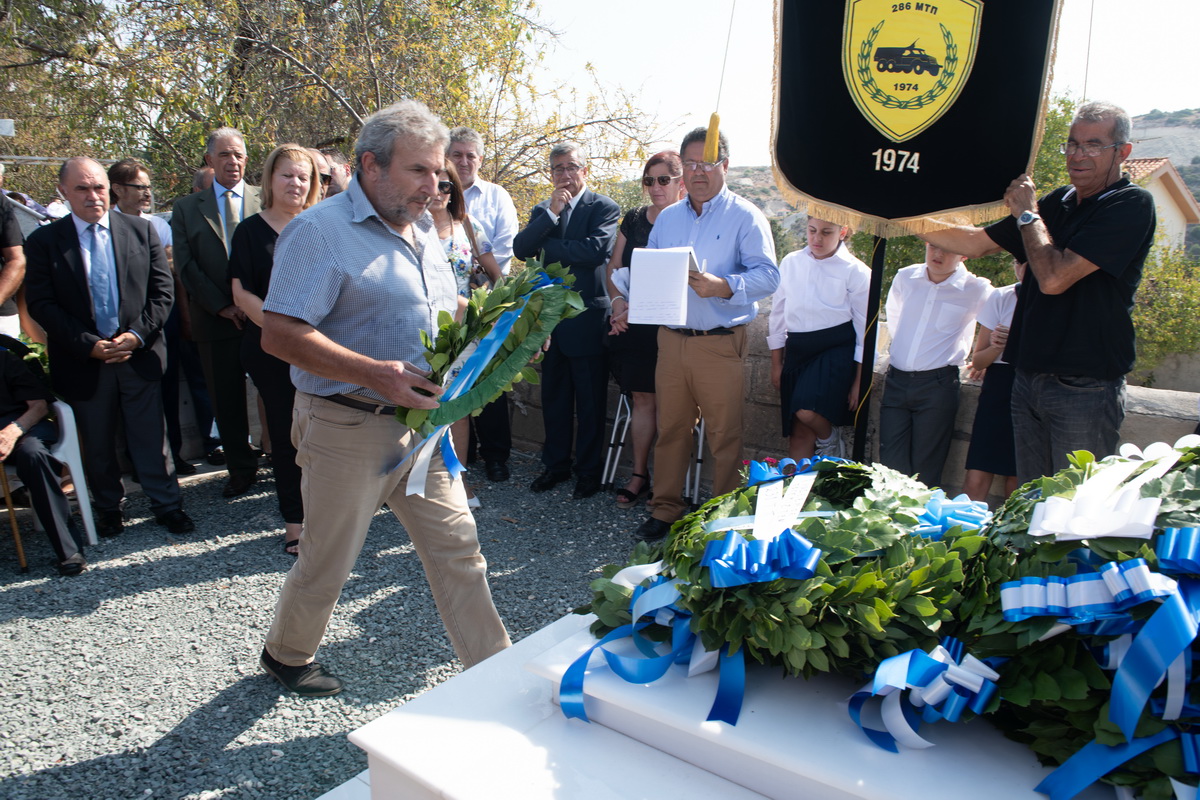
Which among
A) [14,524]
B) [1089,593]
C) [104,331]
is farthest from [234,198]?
[1089,593]

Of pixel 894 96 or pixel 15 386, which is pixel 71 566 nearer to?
pixel 15 386

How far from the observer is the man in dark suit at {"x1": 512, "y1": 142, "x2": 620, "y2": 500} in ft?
18.9

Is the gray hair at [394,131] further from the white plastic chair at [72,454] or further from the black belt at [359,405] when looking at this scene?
the white plastic chair at [72,454]

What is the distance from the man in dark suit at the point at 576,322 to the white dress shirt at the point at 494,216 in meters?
0.11

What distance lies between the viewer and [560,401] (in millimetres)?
6191

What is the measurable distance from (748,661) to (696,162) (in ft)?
11.7

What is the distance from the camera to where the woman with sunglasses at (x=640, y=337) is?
17.9 ft

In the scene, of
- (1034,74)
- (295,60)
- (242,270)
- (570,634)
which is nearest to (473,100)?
(295,60)

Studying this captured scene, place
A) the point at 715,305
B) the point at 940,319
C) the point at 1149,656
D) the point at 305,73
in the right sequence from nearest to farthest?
the point at 1149,656
the point at 940,319
the point at 715,305
the point at 305,73

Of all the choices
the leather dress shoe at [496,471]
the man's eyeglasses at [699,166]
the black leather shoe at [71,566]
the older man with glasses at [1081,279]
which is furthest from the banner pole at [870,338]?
the black leather shoe at [71,566]

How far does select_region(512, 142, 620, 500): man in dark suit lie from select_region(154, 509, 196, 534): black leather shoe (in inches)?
91.5

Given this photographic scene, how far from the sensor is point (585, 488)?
19.3ft

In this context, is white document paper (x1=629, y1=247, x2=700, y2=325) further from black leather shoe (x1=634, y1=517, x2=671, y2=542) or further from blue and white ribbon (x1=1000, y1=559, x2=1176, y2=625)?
blue and white ribbon (x1=1000, y1=559, x2=1176, y2=625)

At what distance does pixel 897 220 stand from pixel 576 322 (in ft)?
8.83
